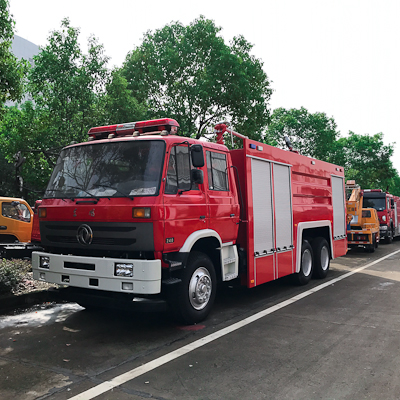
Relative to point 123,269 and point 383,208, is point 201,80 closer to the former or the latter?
point 383,208

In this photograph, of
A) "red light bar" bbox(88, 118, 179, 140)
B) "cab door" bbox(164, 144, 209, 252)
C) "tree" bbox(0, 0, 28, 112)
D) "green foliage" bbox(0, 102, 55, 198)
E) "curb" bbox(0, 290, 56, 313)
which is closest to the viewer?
"cab door" bbox(164, 144, 209, 252)

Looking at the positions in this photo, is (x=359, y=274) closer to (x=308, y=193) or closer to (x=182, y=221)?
(x=308, y=193)

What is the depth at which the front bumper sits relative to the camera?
5.20 m

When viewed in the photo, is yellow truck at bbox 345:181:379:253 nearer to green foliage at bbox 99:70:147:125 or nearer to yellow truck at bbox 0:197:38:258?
green foliage at bbox 99:70:147:125

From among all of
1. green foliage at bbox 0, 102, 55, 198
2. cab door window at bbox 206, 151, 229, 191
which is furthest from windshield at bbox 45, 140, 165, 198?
green foliage at bbox 0, 102, 55, 198

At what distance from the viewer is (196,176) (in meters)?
5.84

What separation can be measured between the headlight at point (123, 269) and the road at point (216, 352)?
2.83 feet

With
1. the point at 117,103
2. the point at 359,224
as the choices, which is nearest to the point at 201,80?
the point at 117,103

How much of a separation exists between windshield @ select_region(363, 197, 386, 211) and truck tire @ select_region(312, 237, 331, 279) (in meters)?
11.5

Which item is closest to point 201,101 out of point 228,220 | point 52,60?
point 52,60

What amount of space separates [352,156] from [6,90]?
43.7 meters

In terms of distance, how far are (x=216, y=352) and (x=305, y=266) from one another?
16.1 ft

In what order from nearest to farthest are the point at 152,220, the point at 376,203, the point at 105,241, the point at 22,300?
1. the point at 152,220
2. the point at 105,241
3. the point at 22,300
4. the point at 376,203

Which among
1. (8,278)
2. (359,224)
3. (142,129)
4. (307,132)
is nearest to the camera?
(142,129)
